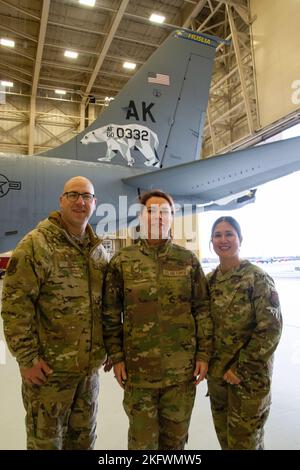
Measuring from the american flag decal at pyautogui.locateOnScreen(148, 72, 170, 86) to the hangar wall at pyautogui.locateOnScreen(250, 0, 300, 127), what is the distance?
441 cm

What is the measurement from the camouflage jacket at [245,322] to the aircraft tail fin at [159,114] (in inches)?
140

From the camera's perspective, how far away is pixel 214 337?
1744mm

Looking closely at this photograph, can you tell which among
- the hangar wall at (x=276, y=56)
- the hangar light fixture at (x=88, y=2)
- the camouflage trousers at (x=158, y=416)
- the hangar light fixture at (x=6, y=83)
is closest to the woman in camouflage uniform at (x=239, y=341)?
the camouflage trousers at (x=158, y=416)

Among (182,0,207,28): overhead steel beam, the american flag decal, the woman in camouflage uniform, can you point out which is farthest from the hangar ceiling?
the woman in camouflage uniform

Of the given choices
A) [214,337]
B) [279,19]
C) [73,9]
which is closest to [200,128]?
[214,337]

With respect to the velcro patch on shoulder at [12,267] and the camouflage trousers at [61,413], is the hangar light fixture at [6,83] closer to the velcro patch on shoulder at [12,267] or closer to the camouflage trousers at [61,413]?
the velcro patch on shoulder at [12,267]

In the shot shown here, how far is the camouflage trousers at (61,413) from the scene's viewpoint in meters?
1.45

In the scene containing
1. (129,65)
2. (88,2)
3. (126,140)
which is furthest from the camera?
(129,65)

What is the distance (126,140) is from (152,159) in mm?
515

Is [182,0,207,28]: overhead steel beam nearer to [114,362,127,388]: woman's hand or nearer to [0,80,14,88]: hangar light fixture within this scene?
[0,80,14,88]: hangar light fixture

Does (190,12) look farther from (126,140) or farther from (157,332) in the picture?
(157,332)

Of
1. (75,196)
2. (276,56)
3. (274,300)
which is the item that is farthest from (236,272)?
(276,56)

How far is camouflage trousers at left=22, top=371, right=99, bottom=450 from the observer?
1452 mm

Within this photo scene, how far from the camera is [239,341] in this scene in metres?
1.69
